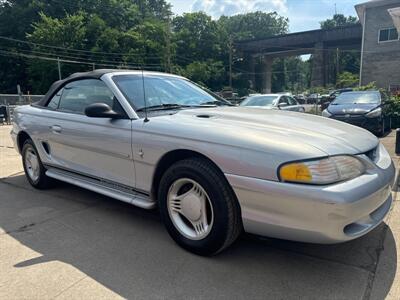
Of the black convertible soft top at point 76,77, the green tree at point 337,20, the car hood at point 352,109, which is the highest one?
the green tree at point 337,20

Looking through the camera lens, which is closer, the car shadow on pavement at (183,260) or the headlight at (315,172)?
the headlight at (315,172)

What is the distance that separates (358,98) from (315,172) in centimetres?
946

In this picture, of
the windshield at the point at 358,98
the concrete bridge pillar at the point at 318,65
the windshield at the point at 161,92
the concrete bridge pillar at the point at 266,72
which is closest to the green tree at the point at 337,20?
the concrete bridge pillar at the point at 266,72

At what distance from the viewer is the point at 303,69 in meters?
117

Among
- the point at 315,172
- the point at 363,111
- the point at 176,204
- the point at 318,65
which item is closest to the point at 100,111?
the point at 176,204

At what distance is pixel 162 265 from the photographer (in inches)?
102

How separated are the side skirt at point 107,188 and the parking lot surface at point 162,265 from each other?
312mm

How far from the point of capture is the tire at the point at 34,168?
14.3 feet

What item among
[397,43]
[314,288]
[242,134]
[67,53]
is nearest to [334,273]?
[314,288]

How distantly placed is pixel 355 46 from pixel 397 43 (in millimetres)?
36264

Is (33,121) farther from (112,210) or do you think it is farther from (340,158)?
(340,158)

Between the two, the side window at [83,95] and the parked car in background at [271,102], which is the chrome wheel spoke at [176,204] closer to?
the side window at [83,95]

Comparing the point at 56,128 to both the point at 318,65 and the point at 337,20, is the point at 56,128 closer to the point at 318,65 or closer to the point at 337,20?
the point at 318,65

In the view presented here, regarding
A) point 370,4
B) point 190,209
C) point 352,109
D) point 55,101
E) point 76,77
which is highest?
point 370,4
